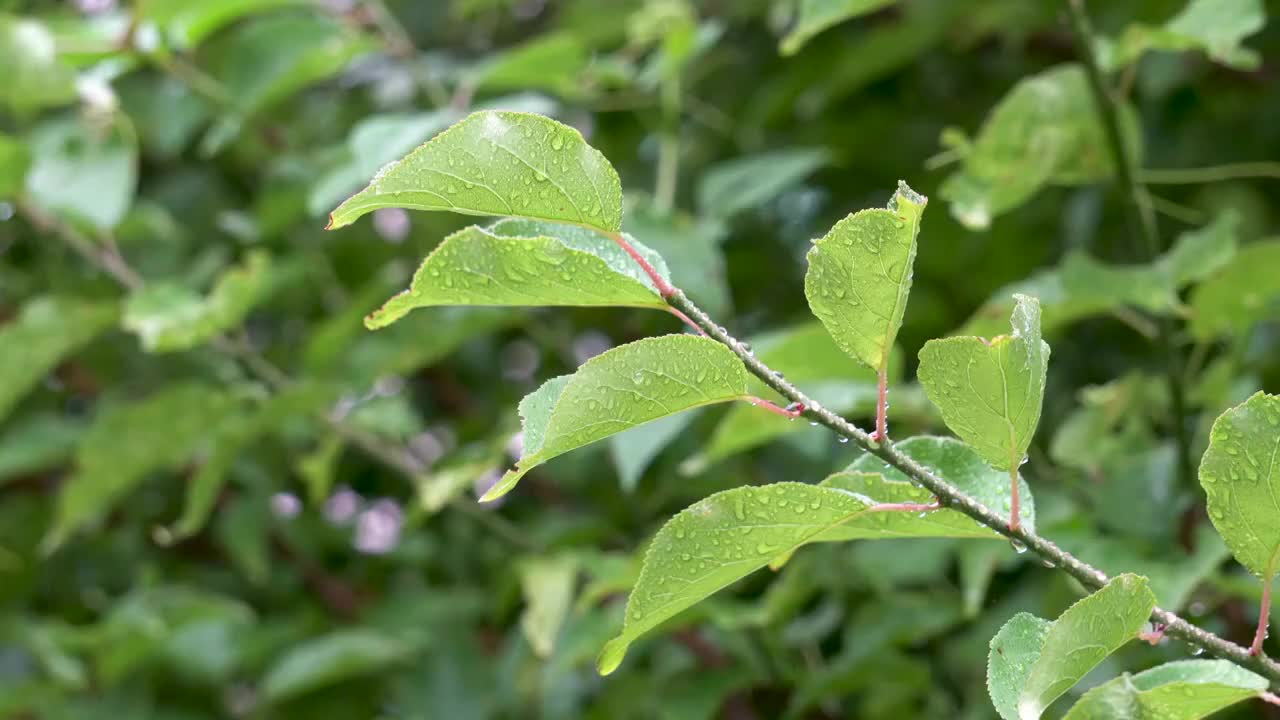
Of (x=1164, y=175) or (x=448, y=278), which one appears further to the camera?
(x=1164, y=175)

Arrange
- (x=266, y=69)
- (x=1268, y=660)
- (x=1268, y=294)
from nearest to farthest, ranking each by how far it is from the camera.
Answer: (x=1268, y=660) < (x=1268, y=294) < (x=266, y=69)

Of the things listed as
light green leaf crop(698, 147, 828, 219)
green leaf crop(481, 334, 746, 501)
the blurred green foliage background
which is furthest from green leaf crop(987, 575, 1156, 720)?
light green leaf crop(698, 147, 828, 219)

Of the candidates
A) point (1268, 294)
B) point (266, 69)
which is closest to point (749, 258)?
point (266, 69)

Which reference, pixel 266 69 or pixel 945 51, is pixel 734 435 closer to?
pixel 266 69

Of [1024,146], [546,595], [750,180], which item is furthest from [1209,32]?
[546,595]

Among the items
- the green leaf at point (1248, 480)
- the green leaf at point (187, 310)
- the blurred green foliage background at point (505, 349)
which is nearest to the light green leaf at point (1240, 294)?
the blurred green foliage background at point (505, 349)

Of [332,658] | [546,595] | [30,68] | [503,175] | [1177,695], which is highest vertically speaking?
[503,175]

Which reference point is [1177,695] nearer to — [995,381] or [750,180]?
[995,381]
